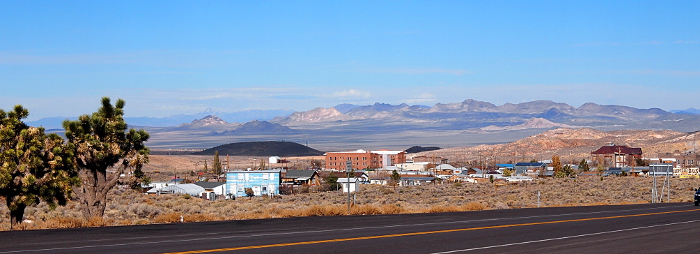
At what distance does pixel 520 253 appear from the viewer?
14961 mm

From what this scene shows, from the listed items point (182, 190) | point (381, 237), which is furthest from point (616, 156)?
point (381, 237)

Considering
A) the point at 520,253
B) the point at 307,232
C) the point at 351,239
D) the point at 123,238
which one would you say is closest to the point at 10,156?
the point at 123,238

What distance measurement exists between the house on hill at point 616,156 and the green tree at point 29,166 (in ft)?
413

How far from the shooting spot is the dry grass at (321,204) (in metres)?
27.0

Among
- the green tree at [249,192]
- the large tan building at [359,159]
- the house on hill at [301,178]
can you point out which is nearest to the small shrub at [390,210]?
the green tree at [249,192]

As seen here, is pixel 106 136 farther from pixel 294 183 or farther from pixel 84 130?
pixel 294 183

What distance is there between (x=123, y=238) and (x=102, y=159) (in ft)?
35.0

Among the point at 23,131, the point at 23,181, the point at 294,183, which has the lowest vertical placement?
the point at 294,183

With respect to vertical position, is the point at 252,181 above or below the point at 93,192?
below

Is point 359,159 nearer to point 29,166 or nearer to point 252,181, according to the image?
point 252,181

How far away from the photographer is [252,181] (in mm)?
78188

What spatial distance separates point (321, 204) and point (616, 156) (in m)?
114

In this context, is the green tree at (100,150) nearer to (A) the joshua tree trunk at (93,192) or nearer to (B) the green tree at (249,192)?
(A) the joshua tree trunk at (93,192)

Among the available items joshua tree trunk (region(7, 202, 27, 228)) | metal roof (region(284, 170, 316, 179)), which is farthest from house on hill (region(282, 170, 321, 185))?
joshua tree trunk (region(7, 202, 27, 228))
